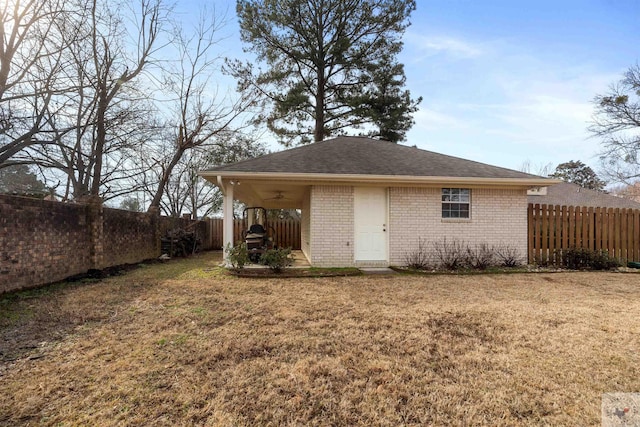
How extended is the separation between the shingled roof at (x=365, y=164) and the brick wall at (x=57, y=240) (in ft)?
10.1

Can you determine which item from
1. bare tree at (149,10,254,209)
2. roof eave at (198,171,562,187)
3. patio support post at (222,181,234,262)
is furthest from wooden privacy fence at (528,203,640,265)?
bare tree at (149,10,254,209)

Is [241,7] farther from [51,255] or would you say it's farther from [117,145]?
[51,255]

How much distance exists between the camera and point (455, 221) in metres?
9.00

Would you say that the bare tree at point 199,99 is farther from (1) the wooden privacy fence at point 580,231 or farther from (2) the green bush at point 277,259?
(1) the wooden privacy fence at point 580,231

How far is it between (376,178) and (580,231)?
21.5ft

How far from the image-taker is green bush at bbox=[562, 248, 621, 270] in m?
8.94

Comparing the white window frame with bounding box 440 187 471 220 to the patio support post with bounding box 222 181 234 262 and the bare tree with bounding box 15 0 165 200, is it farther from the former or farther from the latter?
the bare tree with bounding box 15 0 165 200

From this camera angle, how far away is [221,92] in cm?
1576

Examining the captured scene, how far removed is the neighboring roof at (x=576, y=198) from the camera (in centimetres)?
1842

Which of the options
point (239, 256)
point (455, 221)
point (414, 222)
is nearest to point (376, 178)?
point (414, 222)

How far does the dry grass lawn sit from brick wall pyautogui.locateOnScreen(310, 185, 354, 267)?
3.06 m

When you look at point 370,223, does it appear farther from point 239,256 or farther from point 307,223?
point 239,256

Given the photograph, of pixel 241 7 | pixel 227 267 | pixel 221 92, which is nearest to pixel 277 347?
pixel 227 267

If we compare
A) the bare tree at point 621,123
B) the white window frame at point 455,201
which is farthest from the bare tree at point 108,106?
the bare tree at point 621,123
